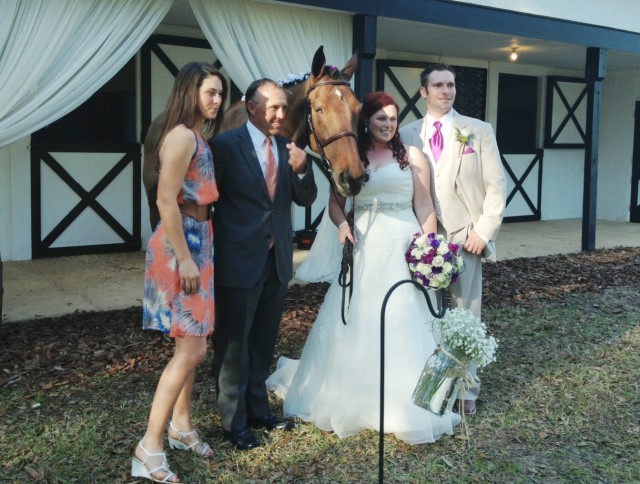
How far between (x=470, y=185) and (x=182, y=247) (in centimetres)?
188

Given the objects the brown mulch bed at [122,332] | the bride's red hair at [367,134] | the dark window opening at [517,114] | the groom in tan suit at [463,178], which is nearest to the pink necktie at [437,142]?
the groom in tan suit at [463,178]

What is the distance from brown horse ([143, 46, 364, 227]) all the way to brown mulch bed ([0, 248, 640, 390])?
1890mm

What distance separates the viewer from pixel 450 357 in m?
3.35

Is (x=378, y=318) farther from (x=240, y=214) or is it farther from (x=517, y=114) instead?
(x=517, y=114)

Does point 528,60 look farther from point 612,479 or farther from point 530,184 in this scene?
point 612,479

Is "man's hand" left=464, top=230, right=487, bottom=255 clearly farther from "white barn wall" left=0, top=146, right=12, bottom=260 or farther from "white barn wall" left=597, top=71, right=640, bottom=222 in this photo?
"white barn wall" left=597, top=71, right=640, bottom=222

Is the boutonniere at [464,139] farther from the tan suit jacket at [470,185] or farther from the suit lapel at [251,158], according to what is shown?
the suit lapel at [251,158]

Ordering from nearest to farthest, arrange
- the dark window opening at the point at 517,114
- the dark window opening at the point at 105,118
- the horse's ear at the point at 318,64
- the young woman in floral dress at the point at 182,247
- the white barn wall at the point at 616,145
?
the young woman in floral dress at the point at 182,247 → the horse's ear at the point at 318,64 → the dark window opening at the point at 105,118 → the dark window opening at the point at 517,114 → the white barn wall at the point at 616,145

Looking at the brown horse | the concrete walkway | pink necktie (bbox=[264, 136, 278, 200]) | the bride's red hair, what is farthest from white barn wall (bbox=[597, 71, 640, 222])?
pink necktie (bbox=[264, 136, 278, 200])

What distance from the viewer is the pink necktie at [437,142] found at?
419 cm

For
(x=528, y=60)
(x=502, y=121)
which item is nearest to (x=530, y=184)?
(x=502, y=121)

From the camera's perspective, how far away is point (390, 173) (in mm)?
3852

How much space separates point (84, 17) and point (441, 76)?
3.29 m

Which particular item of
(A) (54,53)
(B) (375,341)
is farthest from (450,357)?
(A) (54,53)
